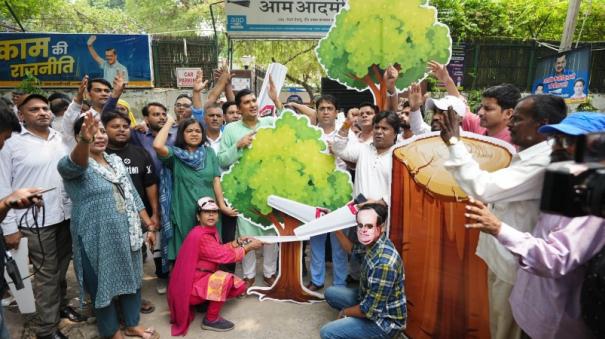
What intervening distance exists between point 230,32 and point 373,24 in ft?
18.3

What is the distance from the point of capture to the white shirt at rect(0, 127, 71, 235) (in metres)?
2.55

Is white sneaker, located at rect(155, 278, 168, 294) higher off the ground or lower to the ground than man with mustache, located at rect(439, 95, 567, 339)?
lower

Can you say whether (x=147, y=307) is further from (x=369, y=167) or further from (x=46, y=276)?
(x=369, y=167)

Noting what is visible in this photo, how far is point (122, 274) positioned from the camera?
2.57 meters

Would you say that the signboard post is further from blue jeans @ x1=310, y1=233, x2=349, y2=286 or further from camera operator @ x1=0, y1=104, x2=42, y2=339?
camera operator @ x1=0, y1=104, x2=42, y2=339

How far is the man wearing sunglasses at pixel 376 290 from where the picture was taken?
2230mm

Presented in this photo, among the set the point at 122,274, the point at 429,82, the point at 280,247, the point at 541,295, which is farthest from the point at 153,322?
the point at 429,82

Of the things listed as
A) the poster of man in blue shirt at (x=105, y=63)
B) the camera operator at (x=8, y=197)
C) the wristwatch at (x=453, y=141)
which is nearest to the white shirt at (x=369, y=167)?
the wristwatch at (x=453, y=141)

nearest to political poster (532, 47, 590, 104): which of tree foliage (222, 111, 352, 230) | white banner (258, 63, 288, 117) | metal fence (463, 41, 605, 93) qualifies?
metal fence (463, 41, 605, 93)

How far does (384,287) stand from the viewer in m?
2.23

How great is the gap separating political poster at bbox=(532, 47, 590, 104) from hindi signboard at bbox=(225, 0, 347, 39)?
4387mm

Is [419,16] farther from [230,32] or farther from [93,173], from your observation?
[230,32]

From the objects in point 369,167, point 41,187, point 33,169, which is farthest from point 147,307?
point 369,167

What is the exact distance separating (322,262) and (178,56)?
8819 millimetres
